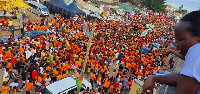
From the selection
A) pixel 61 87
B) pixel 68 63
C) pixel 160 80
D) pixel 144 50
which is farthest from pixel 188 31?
pixel 144 50

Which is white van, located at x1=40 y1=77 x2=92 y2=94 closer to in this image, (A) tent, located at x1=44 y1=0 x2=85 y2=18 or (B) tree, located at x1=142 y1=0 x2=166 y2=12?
(A) tent, located at x1=44 y1=0 x2=85 y2=18

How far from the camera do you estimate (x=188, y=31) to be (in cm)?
131

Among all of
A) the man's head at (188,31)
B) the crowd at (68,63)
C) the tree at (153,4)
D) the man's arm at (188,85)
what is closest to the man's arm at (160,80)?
the man's head at (188,31)

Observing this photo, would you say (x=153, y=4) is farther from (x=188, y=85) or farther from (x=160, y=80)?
(x=188, y=85)

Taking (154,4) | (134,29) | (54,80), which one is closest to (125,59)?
(54,80)

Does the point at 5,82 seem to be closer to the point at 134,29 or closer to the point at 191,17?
the point at 191,17

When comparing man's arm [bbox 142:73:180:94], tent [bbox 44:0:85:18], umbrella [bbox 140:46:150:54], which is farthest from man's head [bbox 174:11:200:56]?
tent [bbox 44:0:85:18]

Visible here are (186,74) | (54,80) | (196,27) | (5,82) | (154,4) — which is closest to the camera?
(186,74)

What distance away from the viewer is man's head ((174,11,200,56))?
4.17 feet

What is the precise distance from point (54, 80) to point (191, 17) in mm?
10376

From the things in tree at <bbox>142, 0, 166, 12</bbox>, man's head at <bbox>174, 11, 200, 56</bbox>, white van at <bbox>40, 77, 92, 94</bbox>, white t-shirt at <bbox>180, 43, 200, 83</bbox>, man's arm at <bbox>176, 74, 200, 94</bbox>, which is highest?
man's head at <bbox>174, 11, 200, 56</bbox>

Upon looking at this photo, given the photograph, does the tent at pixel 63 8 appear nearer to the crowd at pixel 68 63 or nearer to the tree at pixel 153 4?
the crowd at pixel 68 63

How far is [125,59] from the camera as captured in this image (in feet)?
53.8

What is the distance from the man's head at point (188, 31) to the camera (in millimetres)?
1271
